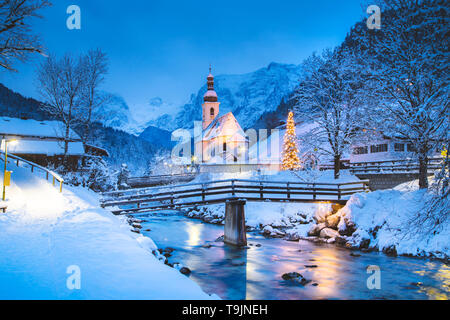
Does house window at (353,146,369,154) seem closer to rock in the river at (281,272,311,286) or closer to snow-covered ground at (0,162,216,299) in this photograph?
rock in the river at (281,272,311,286)

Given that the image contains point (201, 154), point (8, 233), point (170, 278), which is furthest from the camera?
point (201, 154)

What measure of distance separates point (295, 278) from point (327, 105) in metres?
18.0

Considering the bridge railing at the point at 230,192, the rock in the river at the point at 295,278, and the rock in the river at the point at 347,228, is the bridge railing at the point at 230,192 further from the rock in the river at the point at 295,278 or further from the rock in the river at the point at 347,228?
the rock in the river at the point at 295,278

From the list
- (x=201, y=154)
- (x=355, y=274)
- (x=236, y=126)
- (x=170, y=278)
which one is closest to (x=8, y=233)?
(x=170, y=278)

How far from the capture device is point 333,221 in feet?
62.3

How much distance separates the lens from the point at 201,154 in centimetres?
6612

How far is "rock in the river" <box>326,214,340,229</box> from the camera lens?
18.9 metres

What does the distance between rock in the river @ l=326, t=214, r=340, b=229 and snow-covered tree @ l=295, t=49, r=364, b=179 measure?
780 centimetres

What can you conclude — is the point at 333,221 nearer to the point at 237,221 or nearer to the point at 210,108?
the point at 237,221

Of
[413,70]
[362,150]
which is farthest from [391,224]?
[362,150]

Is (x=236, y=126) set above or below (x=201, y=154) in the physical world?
above
